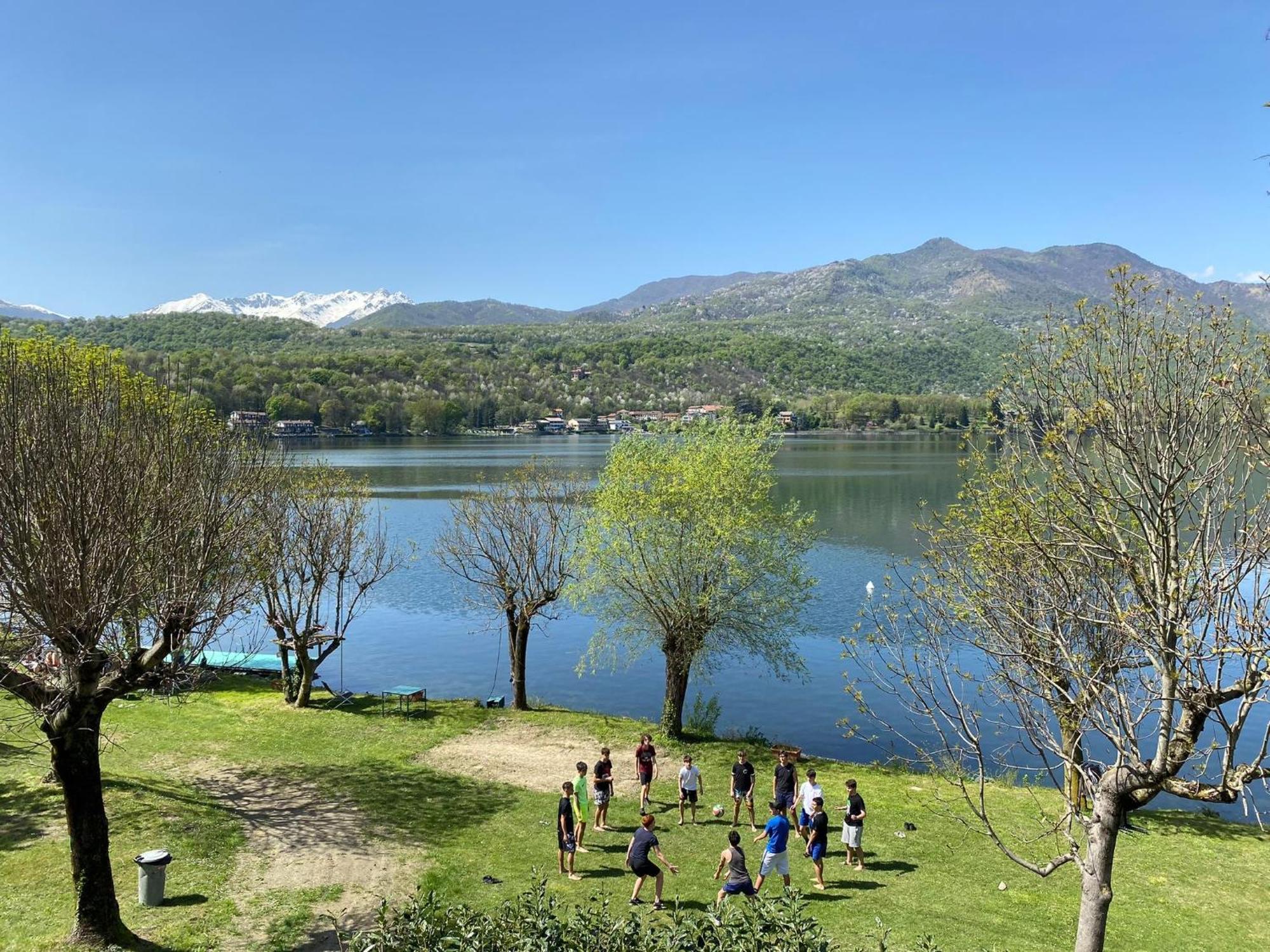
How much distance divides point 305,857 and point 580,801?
5442 mm

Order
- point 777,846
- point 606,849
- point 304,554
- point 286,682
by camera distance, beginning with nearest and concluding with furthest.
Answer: point 777,846
point 606,849
point 304,554
point 286,682

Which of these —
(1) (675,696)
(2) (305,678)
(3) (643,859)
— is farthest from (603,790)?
(2) (305,678)

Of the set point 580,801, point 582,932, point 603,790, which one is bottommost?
point 603,790

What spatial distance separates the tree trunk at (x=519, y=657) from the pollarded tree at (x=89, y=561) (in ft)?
Result: 50.4

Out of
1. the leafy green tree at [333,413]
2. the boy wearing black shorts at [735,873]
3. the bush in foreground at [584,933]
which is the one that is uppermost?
the leafy green tree at [333,413]

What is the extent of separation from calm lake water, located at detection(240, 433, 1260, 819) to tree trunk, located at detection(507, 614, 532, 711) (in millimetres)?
4660

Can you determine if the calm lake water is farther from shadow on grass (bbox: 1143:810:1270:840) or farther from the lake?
shadow on grass (bbox: 1143:810:1270:840)

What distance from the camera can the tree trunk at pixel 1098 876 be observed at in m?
9.06

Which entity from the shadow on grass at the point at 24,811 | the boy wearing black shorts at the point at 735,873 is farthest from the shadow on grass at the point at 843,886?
the shadow on grass at the point at 24,811

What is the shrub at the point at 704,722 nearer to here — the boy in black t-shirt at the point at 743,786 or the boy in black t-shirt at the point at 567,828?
the boy in black t-shirt at the point at 743,786

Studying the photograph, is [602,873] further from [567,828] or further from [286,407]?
[286,407]

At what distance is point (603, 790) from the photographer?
1792 cm

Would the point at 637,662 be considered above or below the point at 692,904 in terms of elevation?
below

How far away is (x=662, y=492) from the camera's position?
26.8 meters
